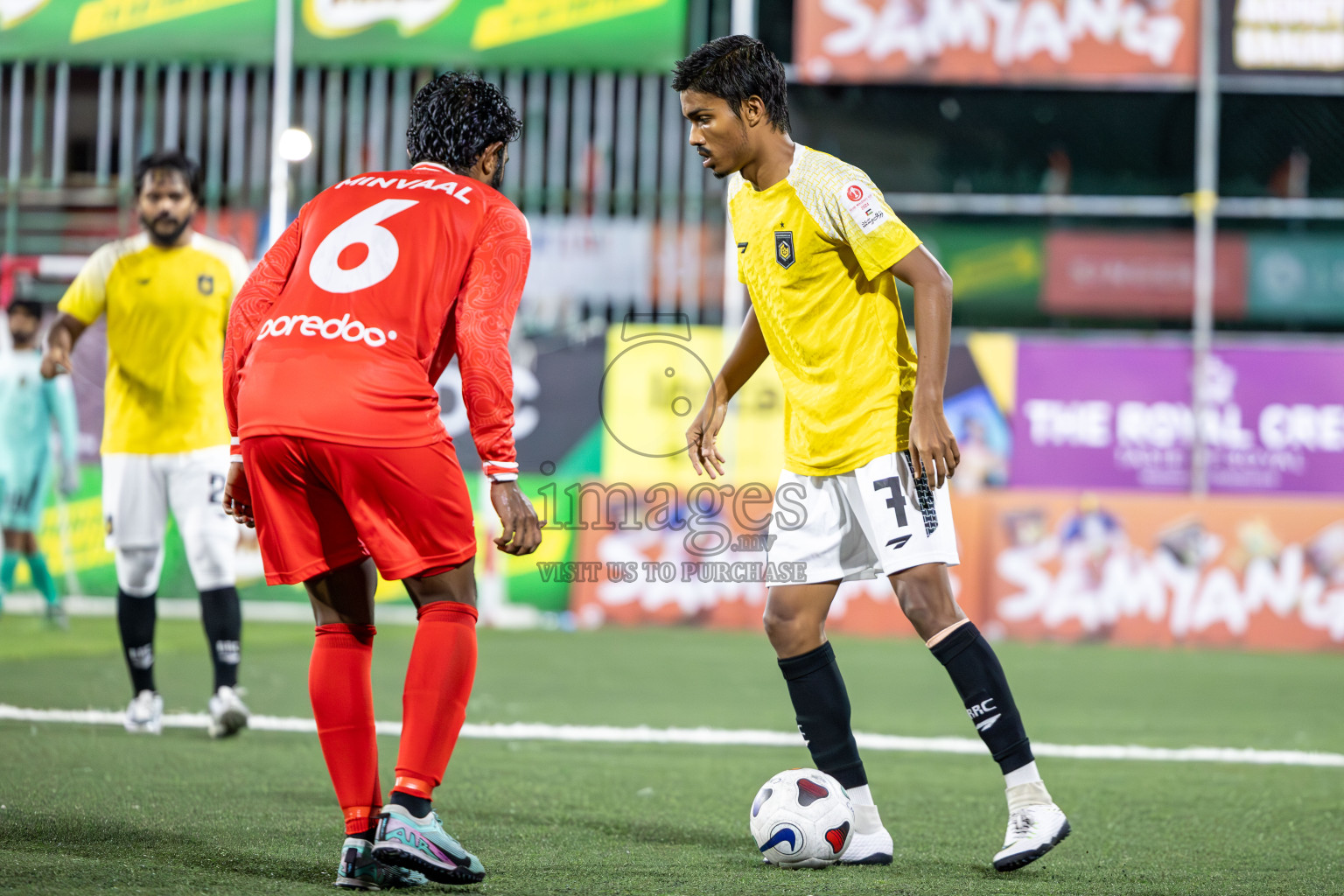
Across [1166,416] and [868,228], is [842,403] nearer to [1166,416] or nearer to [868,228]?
[868,228]

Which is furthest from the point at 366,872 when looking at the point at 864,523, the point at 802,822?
the point at 864,523

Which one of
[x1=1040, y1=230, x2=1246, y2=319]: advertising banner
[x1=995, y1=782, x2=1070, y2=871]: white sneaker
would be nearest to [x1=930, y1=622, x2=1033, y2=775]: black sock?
[x1=995, y1=782, x2=1070, y2=871]: white sneaker

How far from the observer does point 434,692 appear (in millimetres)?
3477

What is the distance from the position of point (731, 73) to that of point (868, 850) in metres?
2.04

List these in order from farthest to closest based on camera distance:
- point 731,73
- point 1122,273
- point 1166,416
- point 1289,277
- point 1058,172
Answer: point 1058,172 < point 1122,273 < point 1289,277 < point 1166,416 < point 731,73

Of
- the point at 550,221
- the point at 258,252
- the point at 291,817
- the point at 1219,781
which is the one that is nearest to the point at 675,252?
the point at 550,221

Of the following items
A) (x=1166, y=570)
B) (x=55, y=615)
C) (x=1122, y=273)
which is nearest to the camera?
(x=55, y=615)

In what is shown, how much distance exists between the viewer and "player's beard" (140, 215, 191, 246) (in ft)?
20.8

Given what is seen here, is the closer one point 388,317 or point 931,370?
point 388,317

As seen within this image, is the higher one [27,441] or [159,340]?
[159,340]

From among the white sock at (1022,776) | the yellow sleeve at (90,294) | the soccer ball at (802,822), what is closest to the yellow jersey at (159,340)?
the yellow sleeve at (90,294)

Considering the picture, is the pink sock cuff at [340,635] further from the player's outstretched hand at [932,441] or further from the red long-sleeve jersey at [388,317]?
the player's outstretched hand at [932,441]

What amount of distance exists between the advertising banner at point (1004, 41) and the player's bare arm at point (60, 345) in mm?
8277

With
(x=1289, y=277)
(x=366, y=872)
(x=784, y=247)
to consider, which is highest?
(x=1289, y=277)
